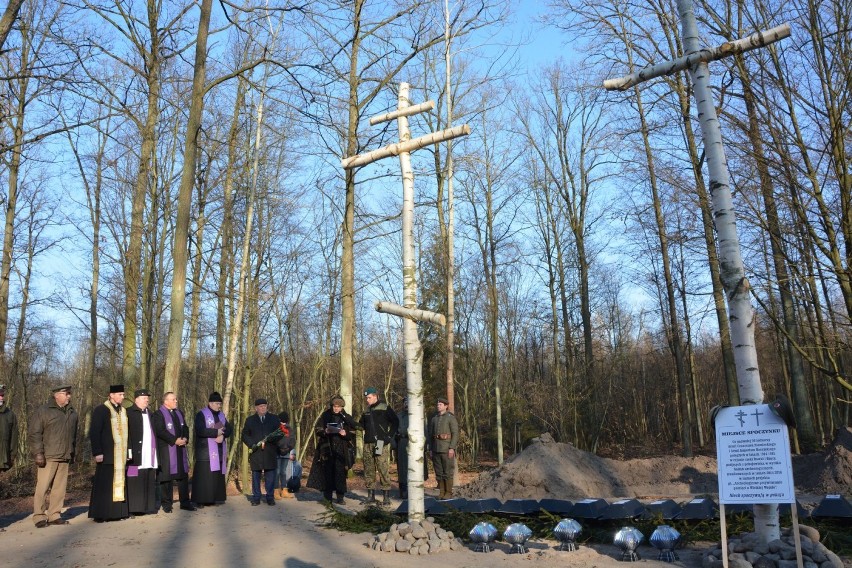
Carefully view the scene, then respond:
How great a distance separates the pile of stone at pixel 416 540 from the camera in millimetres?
7383

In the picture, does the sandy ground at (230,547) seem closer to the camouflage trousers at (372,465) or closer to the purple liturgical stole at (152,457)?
the purple liturgical stole at (152,457)

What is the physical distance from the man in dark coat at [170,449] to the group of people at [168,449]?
15 millimetres

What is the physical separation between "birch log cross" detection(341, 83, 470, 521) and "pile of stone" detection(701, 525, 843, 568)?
298 centimetres

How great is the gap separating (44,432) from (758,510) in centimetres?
875

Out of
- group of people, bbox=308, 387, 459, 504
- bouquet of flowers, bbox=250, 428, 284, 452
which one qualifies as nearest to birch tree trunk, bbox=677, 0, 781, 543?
group of people, bbox=308, 387, 459, 504

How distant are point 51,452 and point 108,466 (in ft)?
2.45

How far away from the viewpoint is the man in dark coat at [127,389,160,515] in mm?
10266

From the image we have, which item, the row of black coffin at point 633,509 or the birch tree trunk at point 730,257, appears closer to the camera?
the birch tree trunk at point 730,257

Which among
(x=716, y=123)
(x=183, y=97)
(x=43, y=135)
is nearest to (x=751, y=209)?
(x=716, y=123)

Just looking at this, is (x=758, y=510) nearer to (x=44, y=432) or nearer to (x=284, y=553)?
(x=284, y=553)

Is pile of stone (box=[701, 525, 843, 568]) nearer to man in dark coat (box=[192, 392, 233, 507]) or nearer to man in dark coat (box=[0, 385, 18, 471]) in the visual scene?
man in dark coat (box=[192, 392, 233, 507])

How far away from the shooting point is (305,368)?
28.8 meters

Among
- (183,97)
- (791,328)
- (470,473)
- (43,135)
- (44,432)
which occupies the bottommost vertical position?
(470,473)

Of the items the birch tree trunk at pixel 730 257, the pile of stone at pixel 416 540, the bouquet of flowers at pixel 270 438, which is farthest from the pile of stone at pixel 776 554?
the bouquet of flowers at pixel 270 438
